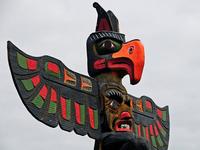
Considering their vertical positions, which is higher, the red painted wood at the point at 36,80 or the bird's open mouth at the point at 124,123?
the red painted wood at the point at 36,80

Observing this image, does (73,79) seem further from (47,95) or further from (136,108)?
(136,108)

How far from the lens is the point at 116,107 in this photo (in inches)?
357

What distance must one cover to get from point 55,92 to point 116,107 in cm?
Answer: 128

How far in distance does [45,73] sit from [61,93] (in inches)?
18.6

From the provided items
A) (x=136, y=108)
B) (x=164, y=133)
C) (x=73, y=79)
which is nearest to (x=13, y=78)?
(x=73, y=79)

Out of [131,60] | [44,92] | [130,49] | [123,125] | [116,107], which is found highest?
[130,49]

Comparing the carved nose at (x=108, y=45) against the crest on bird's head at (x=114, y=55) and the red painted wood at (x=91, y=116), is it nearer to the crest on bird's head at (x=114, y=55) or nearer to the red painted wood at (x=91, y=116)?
the crest on bird's head at (x=114, y=55)

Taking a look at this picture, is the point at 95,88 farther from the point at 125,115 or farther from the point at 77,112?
the point at 125,115

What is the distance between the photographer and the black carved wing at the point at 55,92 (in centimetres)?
798

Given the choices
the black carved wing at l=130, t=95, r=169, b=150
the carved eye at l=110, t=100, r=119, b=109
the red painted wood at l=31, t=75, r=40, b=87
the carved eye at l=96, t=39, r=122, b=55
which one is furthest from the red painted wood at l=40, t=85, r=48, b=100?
the black carved wing at l=130, t=95, r=169, b=150

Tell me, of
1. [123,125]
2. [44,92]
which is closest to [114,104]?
[123,125]

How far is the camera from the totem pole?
319 inches

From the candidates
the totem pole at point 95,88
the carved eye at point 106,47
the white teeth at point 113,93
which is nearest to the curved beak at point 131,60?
the totem pole at point 95,88

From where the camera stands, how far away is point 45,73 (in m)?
8.43
